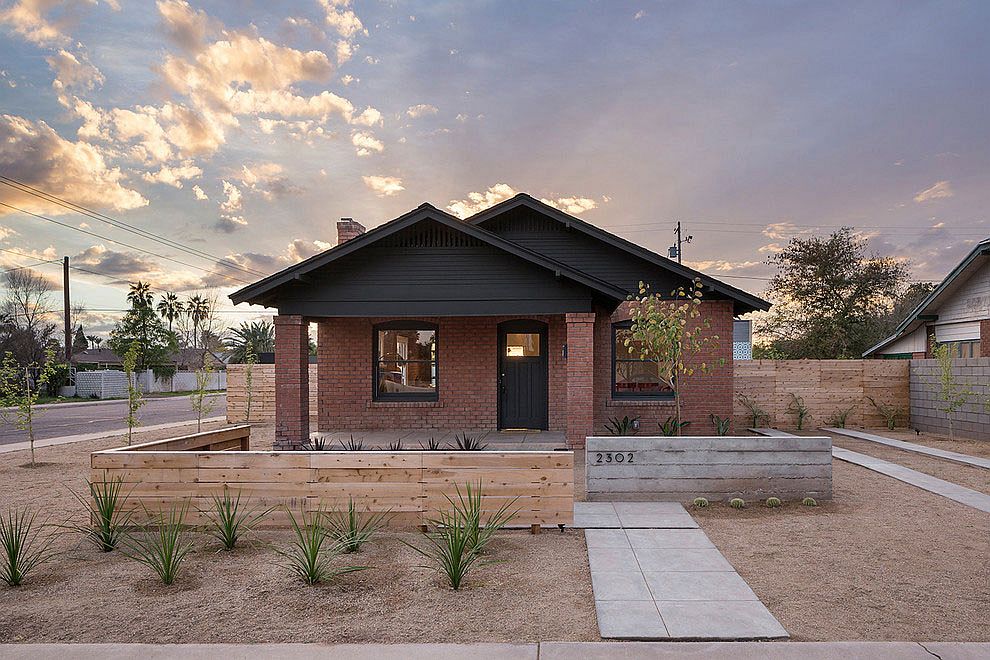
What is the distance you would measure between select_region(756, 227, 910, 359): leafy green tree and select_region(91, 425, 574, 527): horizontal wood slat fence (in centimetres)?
3076

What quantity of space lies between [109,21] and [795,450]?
1639cm

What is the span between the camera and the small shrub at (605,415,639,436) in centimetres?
1366

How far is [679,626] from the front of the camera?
4.19 metres

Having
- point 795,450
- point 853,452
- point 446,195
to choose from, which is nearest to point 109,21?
point 446,195

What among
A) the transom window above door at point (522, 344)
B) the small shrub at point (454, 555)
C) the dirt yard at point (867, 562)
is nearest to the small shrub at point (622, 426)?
the transom window above door at point (522, 344)

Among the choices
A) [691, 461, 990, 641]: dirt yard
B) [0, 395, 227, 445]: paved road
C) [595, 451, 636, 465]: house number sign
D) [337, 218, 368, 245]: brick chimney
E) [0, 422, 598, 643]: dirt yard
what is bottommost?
[0, 395, 227, 445]: paved road

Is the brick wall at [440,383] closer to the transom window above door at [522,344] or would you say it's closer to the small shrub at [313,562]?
the transom window above door at [522,344]

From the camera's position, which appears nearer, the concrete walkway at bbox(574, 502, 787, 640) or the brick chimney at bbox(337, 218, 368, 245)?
the concrete walkway at bbox(574, 502, 787, 640)

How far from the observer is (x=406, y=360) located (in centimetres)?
1486

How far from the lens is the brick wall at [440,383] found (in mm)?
14531

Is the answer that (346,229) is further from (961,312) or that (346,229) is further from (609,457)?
(961,312)

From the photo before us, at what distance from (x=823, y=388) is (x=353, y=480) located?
48.8ft

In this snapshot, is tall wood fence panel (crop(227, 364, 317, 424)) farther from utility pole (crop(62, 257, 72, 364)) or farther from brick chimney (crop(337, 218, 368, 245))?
utility pole (crop(62, 257, 72, 364))

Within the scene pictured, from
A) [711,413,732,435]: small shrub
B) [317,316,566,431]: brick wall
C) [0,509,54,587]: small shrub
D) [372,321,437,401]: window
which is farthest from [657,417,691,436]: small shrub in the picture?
[0,509,54,587]: small shrub
